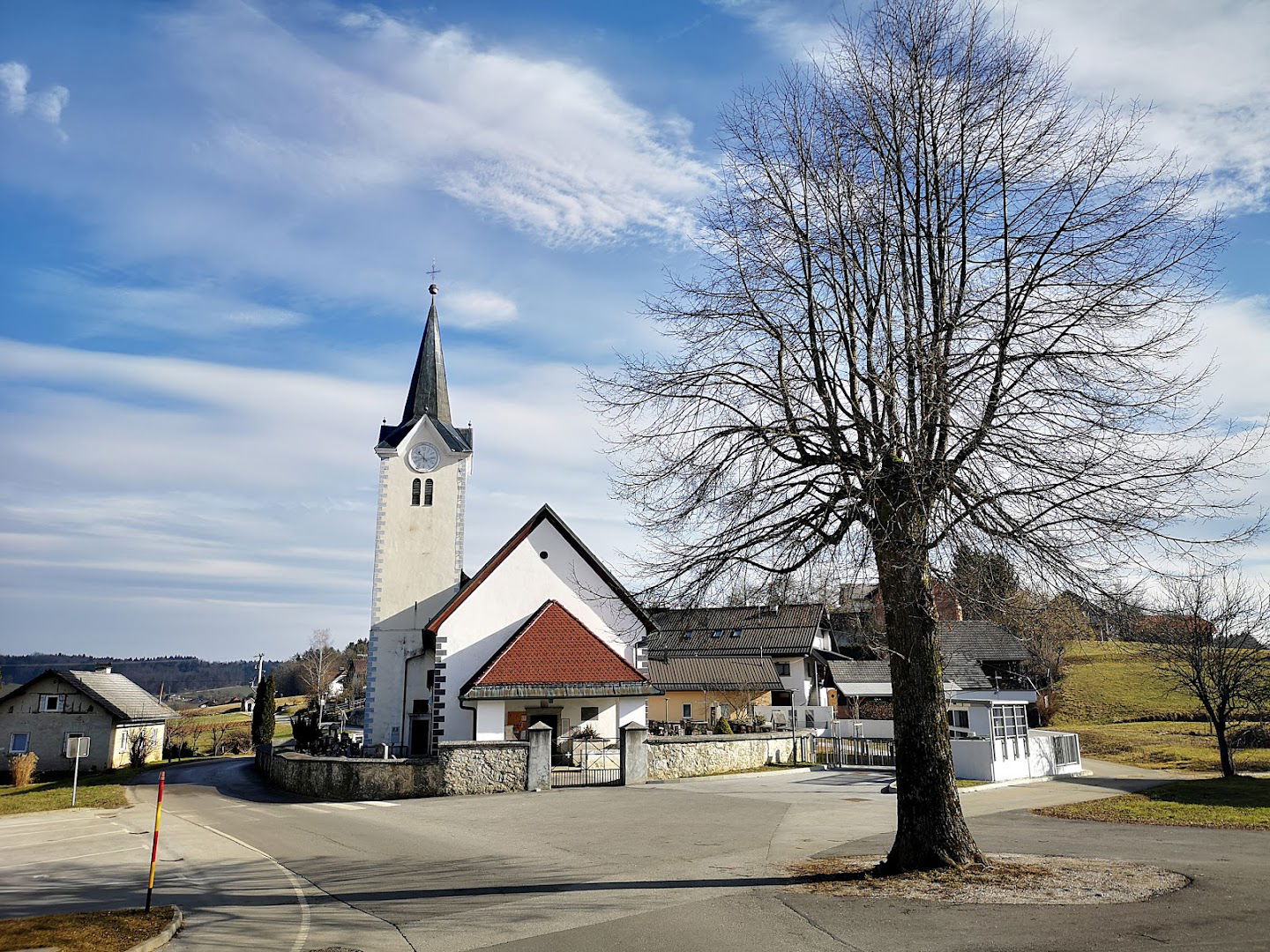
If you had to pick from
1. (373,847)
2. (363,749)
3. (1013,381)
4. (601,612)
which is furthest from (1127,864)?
(363,749)

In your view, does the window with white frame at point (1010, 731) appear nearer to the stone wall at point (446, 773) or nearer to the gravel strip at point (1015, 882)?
the stone wall at point (446, 773)

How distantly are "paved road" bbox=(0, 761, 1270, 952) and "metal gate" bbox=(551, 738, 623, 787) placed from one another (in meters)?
1.55

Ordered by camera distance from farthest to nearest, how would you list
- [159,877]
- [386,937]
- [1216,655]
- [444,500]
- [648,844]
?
1. [444,500]
2. [1216,655]
3. [648,844]
4. [159,877]
5. [386,937]

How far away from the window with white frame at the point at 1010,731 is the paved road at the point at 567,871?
2.85 metres

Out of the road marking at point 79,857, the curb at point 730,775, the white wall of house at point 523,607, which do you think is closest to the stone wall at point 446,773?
the curb at point 730,775

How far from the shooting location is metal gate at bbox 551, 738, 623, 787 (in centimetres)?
2347

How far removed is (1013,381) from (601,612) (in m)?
23.2

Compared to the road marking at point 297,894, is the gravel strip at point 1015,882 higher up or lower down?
higher up

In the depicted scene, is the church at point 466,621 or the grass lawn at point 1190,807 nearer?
the grass lawn at point 1190,807

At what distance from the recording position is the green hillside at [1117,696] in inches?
1815

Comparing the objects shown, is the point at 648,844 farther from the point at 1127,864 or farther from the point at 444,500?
the point at 444,500

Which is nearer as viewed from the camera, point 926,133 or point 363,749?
point 926,133

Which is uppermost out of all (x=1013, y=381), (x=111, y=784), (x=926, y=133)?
(x=926, y=133)

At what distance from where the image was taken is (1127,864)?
1110 centimetres
